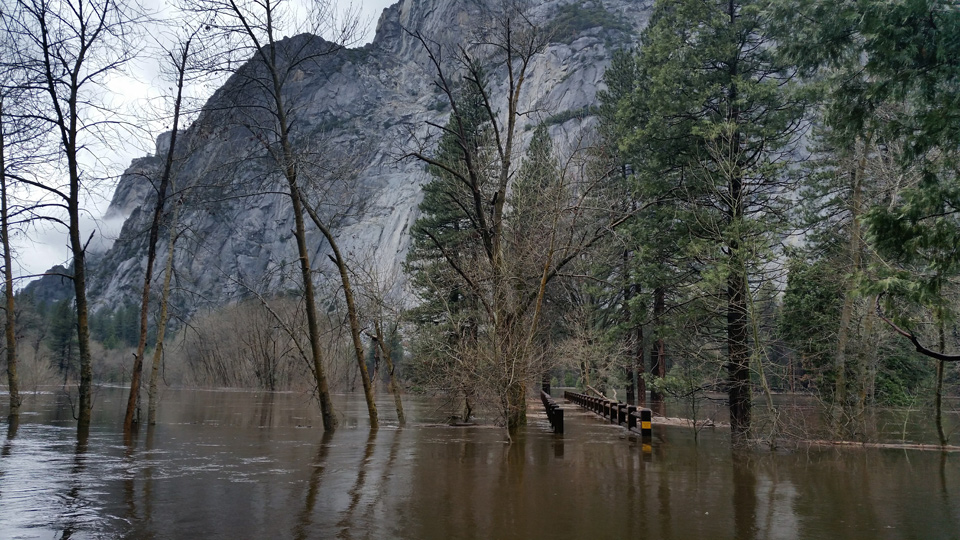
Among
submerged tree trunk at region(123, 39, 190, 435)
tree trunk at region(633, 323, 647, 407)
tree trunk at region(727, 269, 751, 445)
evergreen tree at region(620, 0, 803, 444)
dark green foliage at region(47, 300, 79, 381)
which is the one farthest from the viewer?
dark green foliage at region(47, 300, 79, 381)

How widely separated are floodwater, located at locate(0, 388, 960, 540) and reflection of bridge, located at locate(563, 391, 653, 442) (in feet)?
1.89

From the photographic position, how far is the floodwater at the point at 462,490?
7.36 meters

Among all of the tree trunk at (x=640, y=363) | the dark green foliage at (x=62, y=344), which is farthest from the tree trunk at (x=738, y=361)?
the dark green foliage at (x=62, y=344)

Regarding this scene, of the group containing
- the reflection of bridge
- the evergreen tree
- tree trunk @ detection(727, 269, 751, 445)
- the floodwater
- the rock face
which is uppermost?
the rock face

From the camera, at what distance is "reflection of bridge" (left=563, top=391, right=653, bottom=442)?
15.3 metres

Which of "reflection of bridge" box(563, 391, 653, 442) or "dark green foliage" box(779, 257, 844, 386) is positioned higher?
"dark green foliage" box(779, 257, 844, 386)

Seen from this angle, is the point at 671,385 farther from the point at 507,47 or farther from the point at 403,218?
the point at 403,218

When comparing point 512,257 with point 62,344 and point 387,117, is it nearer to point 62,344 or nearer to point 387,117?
point 62,344

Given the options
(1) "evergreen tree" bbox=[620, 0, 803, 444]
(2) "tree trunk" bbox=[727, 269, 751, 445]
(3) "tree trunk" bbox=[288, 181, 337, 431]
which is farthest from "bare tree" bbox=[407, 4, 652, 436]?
(3) "tree trunk" bbox=[288, 181, 337, 431]

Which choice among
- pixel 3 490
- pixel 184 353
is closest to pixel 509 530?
pixel 3 490

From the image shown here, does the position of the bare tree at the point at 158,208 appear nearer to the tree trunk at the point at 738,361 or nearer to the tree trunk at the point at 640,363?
the tree trunk at the point at 738,361

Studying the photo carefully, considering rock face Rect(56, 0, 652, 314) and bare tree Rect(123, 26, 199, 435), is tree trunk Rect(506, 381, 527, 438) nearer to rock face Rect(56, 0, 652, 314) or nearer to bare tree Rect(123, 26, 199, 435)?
bare tree Rect(123, 26, 199, 435)

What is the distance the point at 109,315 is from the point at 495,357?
460 ft

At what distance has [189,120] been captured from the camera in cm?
1925
